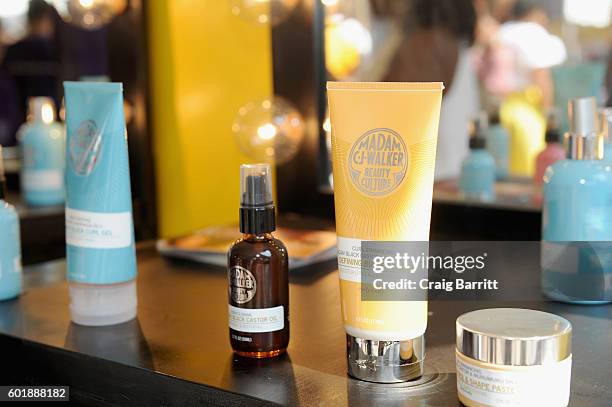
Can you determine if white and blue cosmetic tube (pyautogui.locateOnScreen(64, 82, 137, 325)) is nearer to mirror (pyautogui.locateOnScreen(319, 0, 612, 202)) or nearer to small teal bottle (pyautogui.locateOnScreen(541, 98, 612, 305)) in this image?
small teal bottle (pyautogui.locateOnScreen(541, 98, 612, 305))

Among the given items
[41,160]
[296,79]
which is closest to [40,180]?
[41,160]

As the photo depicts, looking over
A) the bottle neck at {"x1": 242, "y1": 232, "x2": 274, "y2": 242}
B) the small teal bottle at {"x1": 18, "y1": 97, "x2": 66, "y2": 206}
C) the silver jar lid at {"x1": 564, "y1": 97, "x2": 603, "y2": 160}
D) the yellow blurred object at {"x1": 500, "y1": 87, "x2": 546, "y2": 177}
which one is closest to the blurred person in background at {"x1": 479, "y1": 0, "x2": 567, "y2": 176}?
the yellow blurred object at {"x1": 500, "y1": 87, "x2": 546, "y2": 177}

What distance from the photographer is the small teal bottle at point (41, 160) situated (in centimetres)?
124

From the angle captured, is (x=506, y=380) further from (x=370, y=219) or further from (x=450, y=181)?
(x=450, y=181)

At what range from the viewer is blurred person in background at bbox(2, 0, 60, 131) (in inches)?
55.5

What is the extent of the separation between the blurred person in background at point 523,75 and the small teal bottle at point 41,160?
26.7 inches

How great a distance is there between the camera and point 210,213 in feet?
4.14

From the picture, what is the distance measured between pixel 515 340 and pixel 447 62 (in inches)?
25.9

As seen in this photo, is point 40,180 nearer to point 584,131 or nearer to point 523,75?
point 523,75

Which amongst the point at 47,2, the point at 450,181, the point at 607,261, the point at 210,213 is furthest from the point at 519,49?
the point at 47,2

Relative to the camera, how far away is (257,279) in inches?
21.6

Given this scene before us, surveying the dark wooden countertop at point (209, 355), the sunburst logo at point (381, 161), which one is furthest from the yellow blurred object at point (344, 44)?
the sunburst logo at point (381, 161)

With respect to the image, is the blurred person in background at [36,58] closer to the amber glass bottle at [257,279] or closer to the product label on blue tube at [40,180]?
the product label on blue tube at [40,180]

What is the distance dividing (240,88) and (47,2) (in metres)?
0.43
